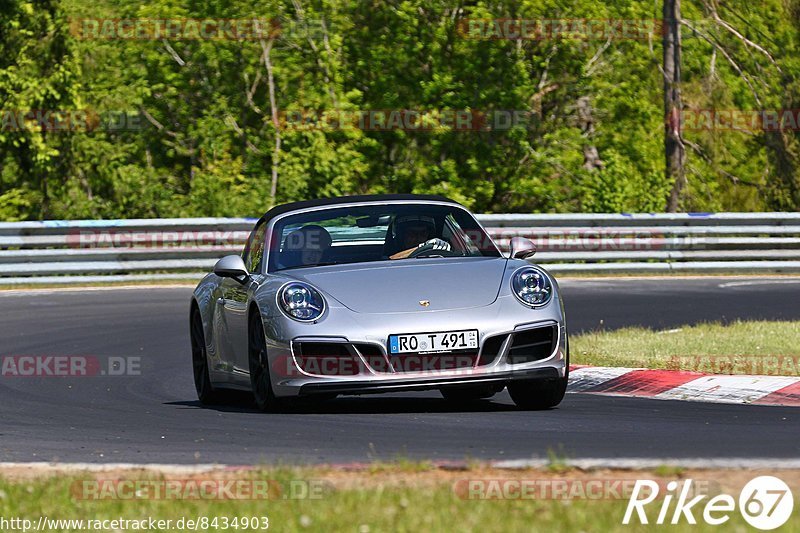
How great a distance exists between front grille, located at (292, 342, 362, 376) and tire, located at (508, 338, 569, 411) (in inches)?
42.0

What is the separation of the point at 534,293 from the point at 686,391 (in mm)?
1734

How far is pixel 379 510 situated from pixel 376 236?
476 cm

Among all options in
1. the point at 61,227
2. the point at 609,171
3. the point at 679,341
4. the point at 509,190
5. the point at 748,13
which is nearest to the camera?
the point at 679,341

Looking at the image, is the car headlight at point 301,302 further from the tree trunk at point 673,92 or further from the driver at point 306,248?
the tree trunk at point 673,92

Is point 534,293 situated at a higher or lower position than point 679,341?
higher

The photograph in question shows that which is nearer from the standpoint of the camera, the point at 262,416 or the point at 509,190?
the point at 262,416

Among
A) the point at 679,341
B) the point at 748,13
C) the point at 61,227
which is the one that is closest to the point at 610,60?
the point at 748,13

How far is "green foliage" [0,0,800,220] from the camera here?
A: 99.9 feet

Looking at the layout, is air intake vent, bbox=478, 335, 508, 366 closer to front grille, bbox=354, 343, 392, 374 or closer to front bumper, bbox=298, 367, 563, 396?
front bumper, bbox=298, 367, 563, 396

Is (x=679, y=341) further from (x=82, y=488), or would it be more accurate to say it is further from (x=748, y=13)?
(x=748, y=13)

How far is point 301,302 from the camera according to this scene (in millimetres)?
9031

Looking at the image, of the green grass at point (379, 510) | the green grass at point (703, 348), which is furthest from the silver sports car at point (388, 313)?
the green grass at point (379, 510)

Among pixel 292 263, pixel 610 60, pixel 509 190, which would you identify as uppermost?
pixel 292 263

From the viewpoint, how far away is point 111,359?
13469 millimetres
